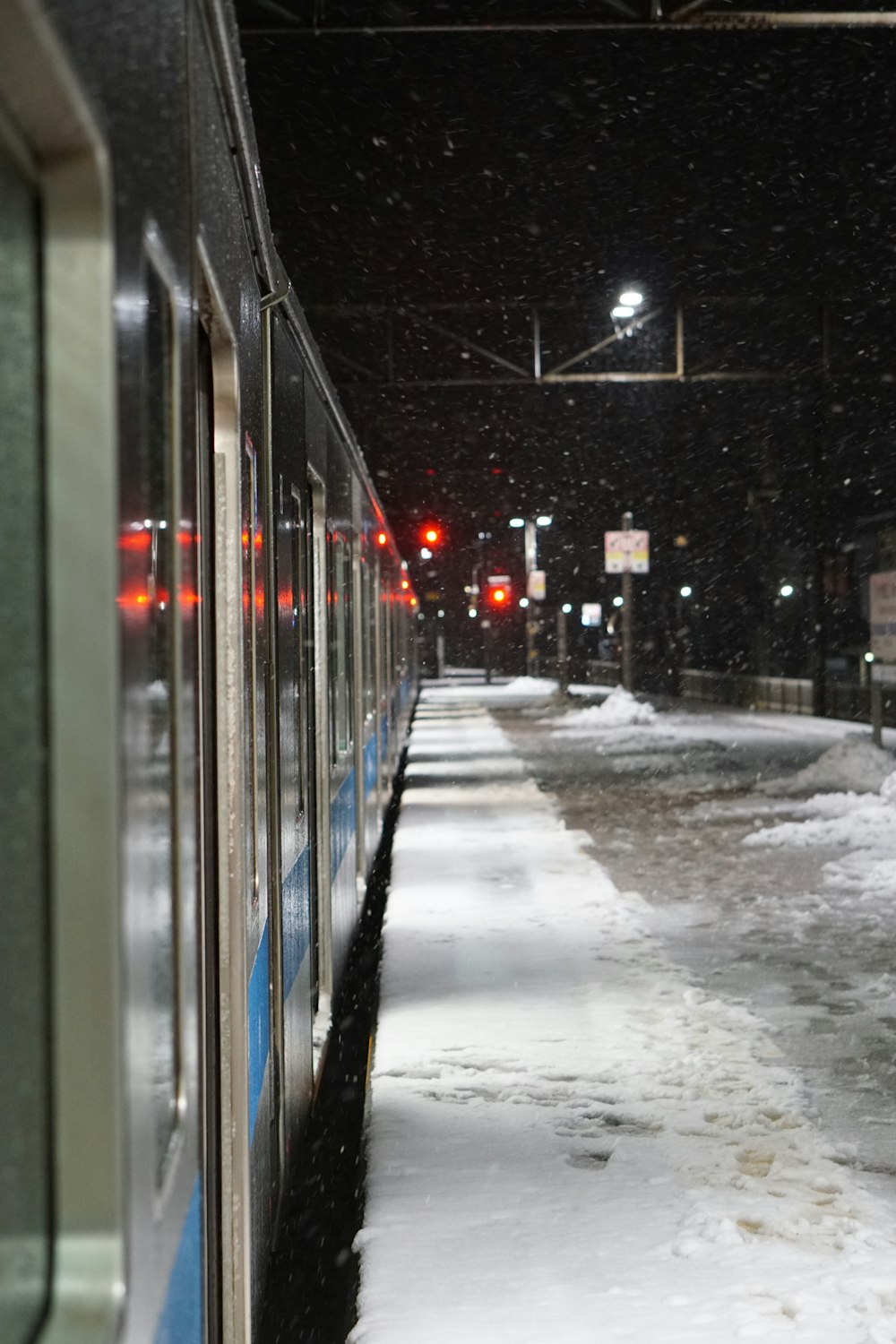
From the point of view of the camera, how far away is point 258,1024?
3.74 metres

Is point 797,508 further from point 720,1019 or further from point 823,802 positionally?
point 720,1019

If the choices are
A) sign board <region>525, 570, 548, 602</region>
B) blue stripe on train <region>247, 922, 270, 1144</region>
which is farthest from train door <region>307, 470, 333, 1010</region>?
sign board <region>525, 570, 548, 602</region>

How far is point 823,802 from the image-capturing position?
15.6m

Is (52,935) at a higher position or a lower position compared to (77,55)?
lower

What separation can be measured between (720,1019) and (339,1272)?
268cm

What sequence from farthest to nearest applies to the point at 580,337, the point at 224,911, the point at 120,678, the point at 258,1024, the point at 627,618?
the point at 627,618 < the point at 580,337 < the point at 258,1024 < the point at 224,911 < the point at 120,678

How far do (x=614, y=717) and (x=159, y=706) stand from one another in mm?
32361

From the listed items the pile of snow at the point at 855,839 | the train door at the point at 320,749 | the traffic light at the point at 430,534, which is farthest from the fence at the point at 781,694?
the train door at the point at 320,749

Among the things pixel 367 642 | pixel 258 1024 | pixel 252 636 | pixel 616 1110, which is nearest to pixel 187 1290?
pixel 258 1024

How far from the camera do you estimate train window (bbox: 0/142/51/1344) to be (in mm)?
1319

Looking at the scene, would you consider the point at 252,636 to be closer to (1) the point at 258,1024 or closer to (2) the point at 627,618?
(1) the point at 258,1024

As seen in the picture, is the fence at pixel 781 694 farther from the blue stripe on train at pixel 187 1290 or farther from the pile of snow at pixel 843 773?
the blue stripe on train at pixel 187 1290

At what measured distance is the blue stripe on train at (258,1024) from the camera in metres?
3.51

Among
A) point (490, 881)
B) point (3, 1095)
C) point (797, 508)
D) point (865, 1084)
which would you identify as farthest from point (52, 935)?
point (797, 508)
